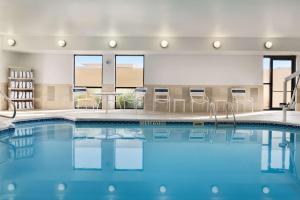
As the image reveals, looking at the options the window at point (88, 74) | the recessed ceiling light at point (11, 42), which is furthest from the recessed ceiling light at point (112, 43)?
the recessed ceiling light at point (11, 42)

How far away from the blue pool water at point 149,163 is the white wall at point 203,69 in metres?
3.21

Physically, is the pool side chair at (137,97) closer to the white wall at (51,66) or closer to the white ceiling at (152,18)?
the white ceiling at (152,18)

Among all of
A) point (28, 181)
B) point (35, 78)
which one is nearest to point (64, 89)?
point (35, 78)

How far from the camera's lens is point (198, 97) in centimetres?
1045

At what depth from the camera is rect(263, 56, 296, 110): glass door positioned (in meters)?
10.9

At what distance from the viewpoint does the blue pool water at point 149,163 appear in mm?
3244

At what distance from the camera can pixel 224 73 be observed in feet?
34.3

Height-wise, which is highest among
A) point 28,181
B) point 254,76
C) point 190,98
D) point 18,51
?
point 18,51

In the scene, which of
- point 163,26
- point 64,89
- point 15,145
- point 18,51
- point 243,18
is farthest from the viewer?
point 64,89

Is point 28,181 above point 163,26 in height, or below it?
below

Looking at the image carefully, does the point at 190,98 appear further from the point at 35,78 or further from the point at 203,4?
the point at 35,78

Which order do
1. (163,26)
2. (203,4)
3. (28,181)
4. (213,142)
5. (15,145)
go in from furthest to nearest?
(163,26) < (203,4) < (213,142) < (15,145) < (28,181)

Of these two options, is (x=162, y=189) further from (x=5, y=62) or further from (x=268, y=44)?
(x=5, y=62)

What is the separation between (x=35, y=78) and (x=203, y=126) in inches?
229
